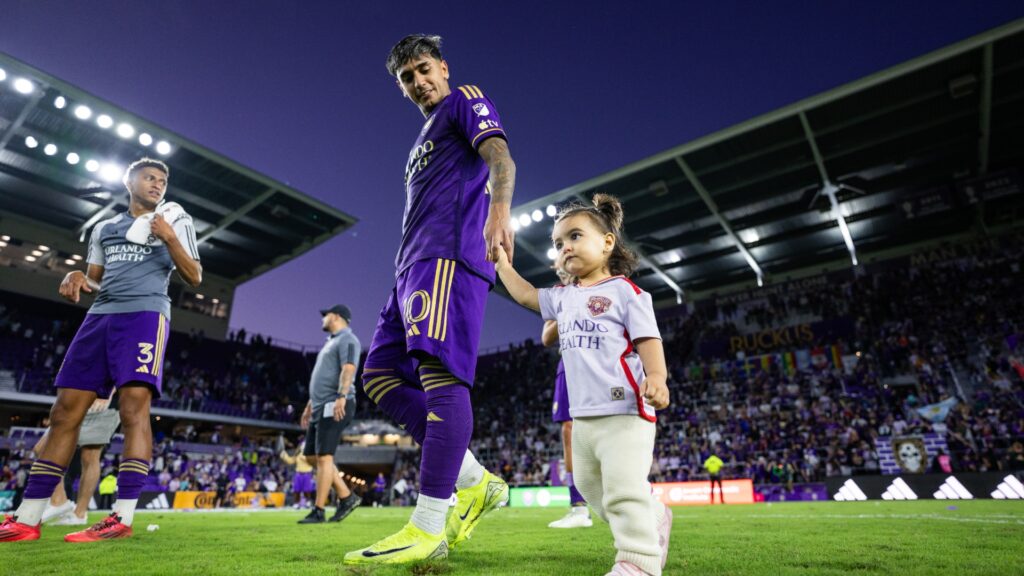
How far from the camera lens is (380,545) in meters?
2.01

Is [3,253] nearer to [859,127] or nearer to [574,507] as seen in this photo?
[574,507]

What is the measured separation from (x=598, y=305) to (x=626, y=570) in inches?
35.1

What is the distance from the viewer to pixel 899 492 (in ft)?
38.3

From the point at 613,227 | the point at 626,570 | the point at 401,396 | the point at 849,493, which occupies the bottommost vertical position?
the point at 849,493

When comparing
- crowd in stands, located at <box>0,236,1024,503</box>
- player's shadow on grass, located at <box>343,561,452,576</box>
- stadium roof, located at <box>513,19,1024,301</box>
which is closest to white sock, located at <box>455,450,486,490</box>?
player's shadow on grass, located at <box>343,561,452,576</box>

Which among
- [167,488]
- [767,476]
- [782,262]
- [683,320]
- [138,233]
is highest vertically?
[782,262]

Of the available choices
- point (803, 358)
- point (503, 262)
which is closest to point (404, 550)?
point (503, 262)

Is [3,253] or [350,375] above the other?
[3,253]

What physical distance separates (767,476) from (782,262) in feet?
43.5

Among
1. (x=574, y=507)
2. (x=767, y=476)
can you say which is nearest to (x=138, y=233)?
(x=574, y=507)

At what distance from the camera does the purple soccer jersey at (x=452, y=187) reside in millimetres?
2398

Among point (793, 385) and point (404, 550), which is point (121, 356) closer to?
point (404, 550)

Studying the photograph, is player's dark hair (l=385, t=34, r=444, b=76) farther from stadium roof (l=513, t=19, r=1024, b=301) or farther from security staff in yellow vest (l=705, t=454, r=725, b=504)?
security staff in yellow vest (l=705, t=454, r=725, b=504)

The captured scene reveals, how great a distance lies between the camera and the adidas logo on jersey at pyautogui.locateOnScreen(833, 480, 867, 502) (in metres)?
12.3
